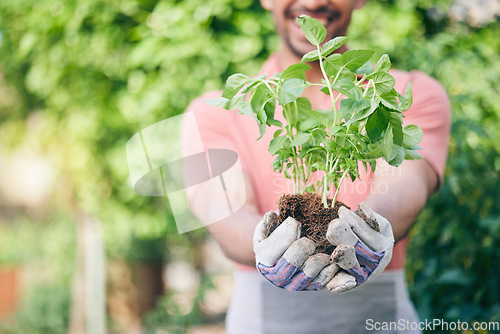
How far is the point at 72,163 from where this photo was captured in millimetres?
2926

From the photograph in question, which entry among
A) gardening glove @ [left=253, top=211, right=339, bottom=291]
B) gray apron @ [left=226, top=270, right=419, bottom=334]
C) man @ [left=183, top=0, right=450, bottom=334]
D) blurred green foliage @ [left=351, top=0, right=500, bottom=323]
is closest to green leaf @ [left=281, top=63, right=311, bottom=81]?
gardening glove @ [left=253, top=211, right=339, bottom=291]

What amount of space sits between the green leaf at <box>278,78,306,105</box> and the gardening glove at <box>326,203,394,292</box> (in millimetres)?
191

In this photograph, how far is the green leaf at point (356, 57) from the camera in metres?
0.81

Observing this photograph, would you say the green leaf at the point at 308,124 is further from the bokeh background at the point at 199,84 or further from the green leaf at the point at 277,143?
the bokeh background at the point at 199,84

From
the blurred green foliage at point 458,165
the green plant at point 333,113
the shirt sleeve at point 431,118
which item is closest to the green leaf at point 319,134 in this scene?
the green plant at point 333,113

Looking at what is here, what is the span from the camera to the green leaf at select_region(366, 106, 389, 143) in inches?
30.9

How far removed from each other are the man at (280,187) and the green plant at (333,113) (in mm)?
243

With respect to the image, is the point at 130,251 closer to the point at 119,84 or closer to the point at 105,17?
the point at 119,84

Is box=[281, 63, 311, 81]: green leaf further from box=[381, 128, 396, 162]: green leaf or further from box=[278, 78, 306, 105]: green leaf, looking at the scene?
box=[381, 128, 396, 162]: green leaf

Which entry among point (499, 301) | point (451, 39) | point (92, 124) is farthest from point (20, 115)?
point (499, 301)

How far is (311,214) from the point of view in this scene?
86 cm

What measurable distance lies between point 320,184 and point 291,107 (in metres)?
0.14

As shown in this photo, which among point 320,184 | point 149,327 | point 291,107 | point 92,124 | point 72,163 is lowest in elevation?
point 149,327

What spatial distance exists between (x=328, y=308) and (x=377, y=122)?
0.62 meters
